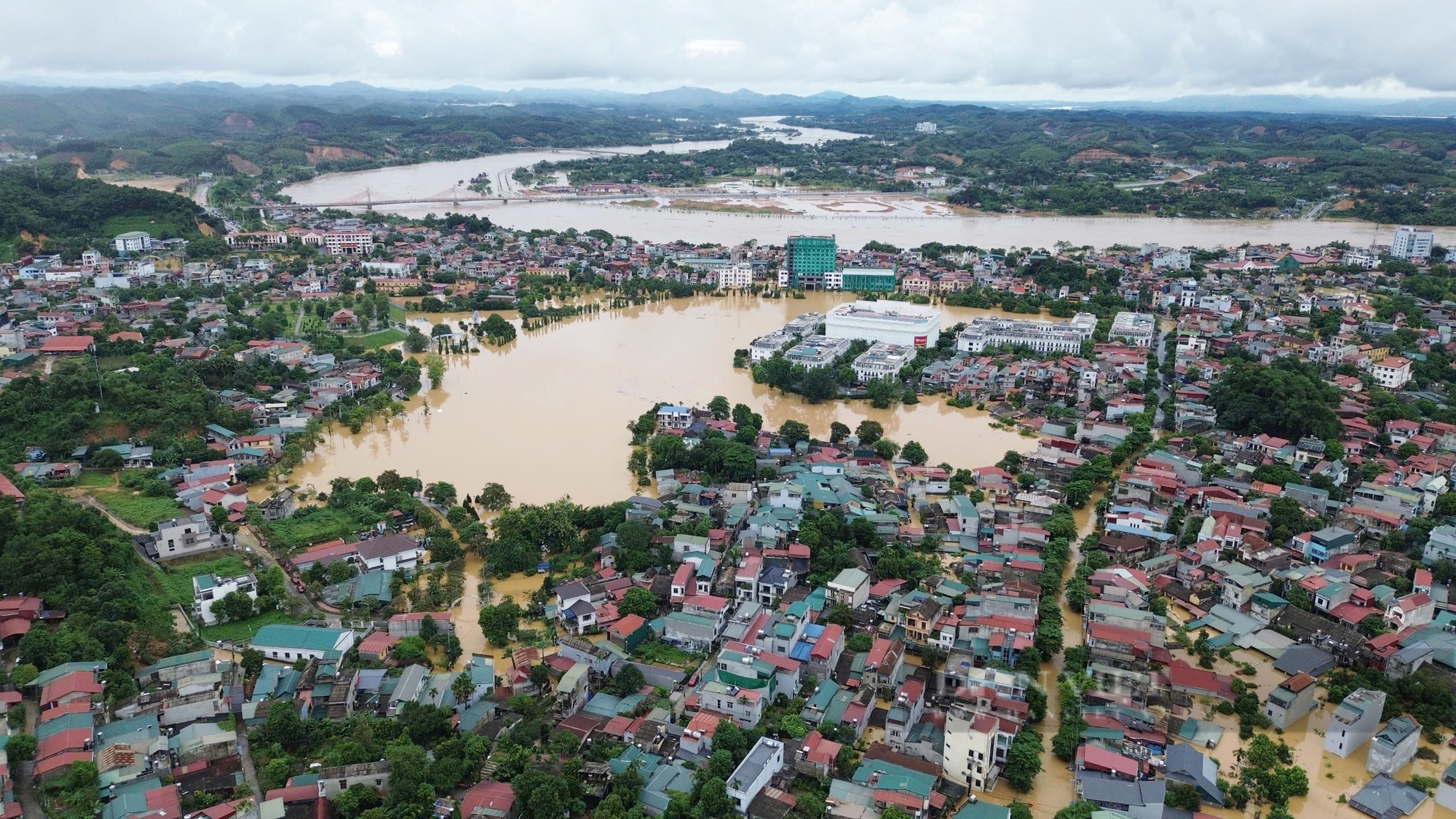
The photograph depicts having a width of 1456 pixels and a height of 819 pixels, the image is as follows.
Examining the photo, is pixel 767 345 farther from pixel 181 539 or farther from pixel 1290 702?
pixel 1290 702

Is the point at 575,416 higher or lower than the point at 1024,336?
lower

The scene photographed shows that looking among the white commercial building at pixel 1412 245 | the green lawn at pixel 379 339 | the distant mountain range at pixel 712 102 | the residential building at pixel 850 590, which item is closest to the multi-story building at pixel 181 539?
the residential building at pixel 850 590

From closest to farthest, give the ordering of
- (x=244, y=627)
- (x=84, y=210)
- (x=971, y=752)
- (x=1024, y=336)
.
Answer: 1. (x=971, y=752)
2. (x=244, y=627)
3. (x=1024, y=336)
4. (x=84, y=210)

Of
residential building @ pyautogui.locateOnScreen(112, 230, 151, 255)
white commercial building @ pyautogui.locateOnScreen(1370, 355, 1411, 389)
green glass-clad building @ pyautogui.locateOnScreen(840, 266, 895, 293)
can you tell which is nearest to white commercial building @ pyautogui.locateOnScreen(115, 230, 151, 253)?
residential building @ pyautogui.locateOnScreen(112, 230, 151, 255)

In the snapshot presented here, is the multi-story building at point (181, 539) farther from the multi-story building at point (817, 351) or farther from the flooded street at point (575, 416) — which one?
the multi-story building at point (817, 351)

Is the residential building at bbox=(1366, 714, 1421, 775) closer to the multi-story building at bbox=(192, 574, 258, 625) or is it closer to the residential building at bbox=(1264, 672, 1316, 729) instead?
the residential building at bbox=(1264, 672, 1316, 729)

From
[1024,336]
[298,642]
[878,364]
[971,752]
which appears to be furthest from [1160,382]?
[298,642]
